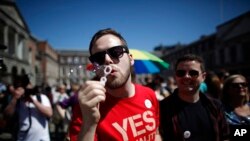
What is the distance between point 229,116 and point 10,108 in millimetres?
2882

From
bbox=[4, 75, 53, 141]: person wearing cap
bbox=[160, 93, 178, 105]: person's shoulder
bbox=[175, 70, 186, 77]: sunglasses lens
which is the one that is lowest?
bbox=[4, 75, 53, 141]: person wearing cap

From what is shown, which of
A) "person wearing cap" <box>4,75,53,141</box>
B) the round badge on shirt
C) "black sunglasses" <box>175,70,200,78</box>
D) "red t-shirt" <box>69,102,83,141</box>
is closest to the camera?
"red t-shirt" <box>69,102,83,141</box>

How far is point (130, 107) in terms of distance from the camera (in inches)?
71.9

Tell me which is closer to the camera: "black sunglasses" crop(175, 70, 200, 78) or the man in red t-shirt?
the man in red t-shirt

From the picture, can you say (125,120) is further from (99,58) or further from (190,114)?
(190,114)

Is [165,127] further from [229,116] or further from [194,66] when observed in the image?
[229,116]

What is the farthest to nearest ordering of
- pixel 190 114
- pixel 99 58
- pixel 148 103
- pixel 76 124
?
pixel 190 114 < pixel 148 103 < pixel 99 58 < pixel 76 124

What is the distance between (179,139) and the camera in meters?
2.16

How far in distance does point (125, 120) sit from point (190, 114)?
2.60 feet

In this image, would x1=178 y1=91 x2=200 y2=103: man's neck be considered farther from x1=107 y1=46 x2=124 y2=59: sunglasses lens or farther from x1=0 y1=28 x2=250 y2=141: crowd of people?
x1=107 y1=46 x2=124 y2=59: sunglasses lens

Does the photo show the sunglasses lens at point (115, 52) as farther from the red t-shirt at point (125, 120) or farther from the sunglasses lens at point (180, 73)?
the sunglasses lens at point (180, 73)

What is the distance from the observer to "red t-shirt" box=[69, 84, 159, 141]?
5.33 ft

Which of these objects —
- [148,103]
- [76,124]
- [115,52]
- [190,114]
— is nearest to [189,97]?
[190,114]

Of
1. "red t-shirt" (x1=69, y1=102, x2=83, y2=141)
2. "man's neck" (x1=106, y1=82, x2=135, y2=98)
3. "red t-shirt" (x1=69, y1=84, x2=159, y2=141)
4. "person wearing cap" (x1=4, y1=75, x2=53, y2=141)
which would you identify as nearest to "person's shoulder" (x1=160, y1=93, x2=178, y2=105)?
"red t-shirt" (x1=69, y1=84, x2=159, y2=141)
